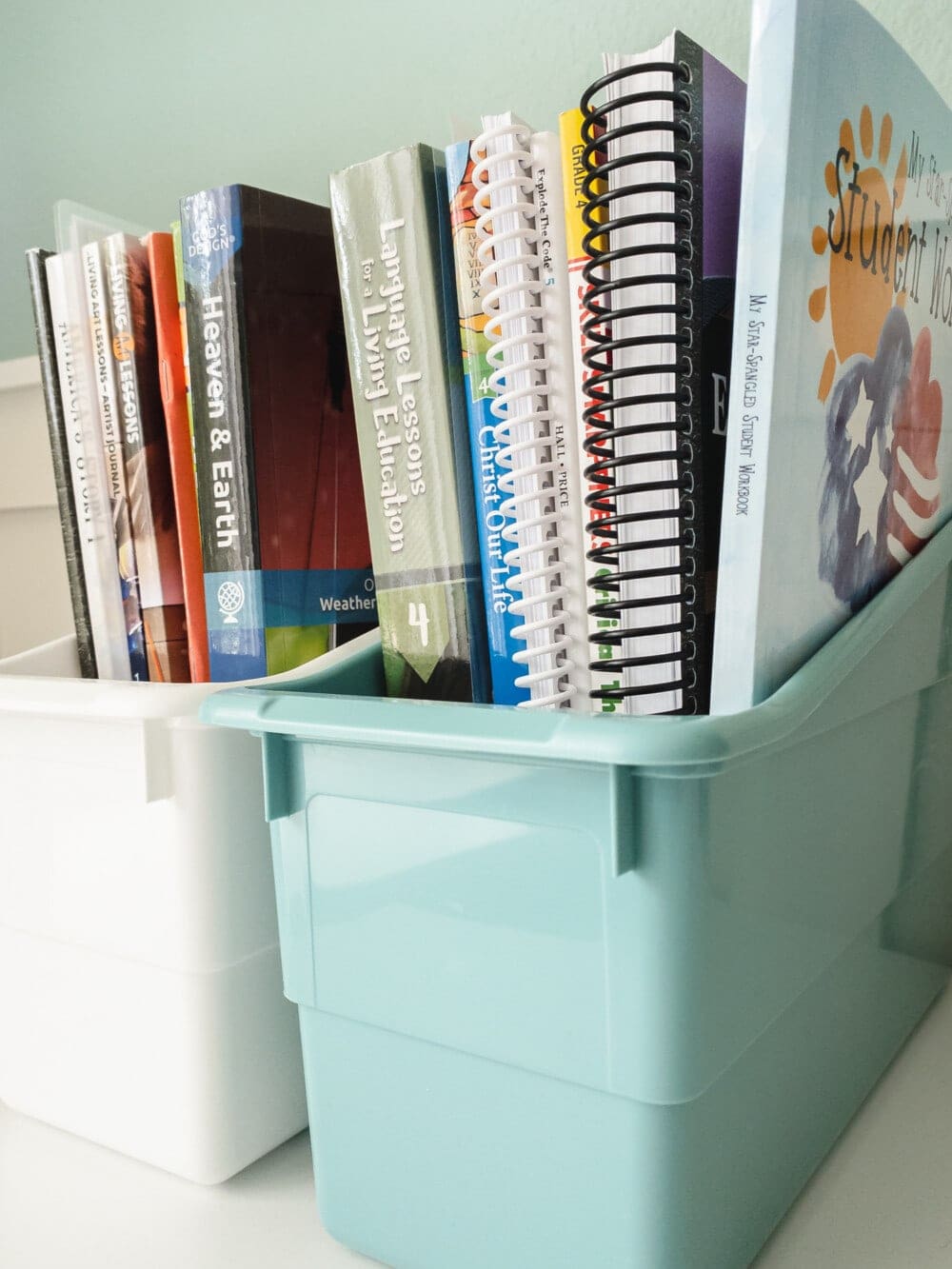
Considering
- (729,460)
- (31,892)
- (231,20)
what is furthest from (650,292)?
(231,20)

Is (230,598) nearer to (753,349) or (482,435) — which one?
(482,435)

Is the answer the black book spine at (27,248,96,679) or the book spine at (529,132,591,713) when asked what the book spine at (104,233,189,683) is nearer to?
the black book spine at (27,248,96,679)

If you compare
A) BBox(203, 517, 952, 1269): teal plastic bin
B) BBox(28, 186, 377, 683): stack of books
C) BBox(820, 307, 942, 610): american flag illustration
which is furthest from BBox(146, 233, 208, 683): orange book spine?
BBox(820, 307, 942, 610): american flag illustration

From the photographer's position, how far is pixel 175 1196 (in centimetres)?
53

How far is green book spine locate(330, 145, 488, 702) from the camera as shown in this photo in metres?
0.51

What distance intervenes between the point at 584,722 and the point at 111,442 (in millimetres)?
397

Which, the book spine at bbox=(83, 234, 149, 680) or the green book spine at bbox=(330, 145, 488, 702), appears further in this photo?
the book spine at bbox=(83, 234, 149, 680)

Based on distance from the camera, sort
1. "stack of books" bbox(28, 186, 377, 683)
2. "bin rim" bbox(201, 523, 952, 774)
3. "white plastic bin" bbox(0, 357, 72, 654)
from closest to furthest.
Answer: "bin rim" bbox(201, 523, 952, 774) → "stack of books" bbox(28, 186, 377, 683) → "white plastic bin" bbox(0, 357, 72, 654)

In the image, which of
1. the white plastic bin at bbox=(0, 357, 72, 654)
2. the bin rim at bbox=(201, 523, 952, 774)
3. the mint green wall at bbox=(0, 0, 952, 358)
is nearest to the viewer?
the bin rim at bbox=(201, 523, 952, 774)

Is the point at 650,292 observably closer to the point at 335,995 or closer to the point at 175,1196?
the point at 335,995

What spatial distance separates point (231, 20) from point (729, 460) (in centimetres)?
73

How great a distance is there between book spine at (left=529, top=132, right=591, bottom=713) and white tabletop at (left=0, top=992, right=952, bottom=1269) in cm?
26

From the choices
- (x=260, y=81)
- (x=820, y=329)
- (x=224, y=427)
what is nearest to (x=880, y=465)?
(x=820, y=329)

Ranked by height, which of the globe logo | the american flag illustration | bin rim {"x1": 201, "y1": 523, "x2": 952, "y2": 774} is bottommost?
bin rim {"x1": 201, "y1": 523, "x2": 952, "y2": 774}
